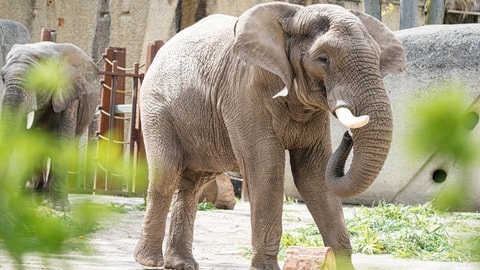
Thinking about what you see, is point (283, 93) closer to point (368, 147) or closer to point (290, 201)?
point (368, 147)

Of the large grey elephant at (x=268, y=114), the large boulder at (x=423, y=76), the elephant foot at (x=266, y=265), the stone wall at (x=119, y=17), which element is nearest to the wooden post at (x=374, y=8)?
the large boulder at (x=423, y=76)

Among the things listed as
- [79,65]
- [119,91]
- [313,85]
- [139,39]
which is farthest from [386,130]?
[139,39]

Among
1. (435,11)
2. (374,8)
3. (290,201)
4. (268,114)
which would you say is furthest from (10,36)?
(268,114)

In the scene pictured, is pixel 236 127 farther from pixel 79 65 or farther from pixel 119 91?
pixel 119 91

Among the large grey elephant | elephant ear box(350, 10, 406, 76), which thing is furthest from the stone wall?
elephant ear box(350, 10, 406, 76)

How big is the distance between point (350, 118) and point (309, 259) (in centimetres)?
64

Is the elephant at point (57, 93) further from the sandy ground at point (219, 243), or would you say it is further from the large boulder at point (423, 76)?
the large boulder at point (423, 76)

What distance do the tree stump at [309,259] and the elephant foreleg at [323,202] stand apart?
0.78 meters

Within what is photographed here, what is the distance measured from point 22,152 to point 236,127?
4253 mm

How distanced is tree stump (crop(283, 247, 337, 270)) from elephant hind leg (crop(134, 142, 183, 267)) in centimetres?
153

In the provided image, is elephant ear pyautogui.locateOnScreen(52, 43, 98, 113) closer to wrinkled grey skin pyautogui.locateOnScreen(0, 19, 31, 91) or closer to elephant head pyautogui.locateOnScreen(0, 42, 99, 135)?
elephant head pyautogui.locateOnScreen(0, 42, 99, 135)

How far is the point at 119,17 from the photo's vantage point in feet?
56.2

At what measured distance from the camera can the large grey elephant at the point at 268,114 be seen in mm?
4516

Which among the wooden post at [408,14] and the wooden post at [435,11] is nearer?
the wooden post at [408,14]
